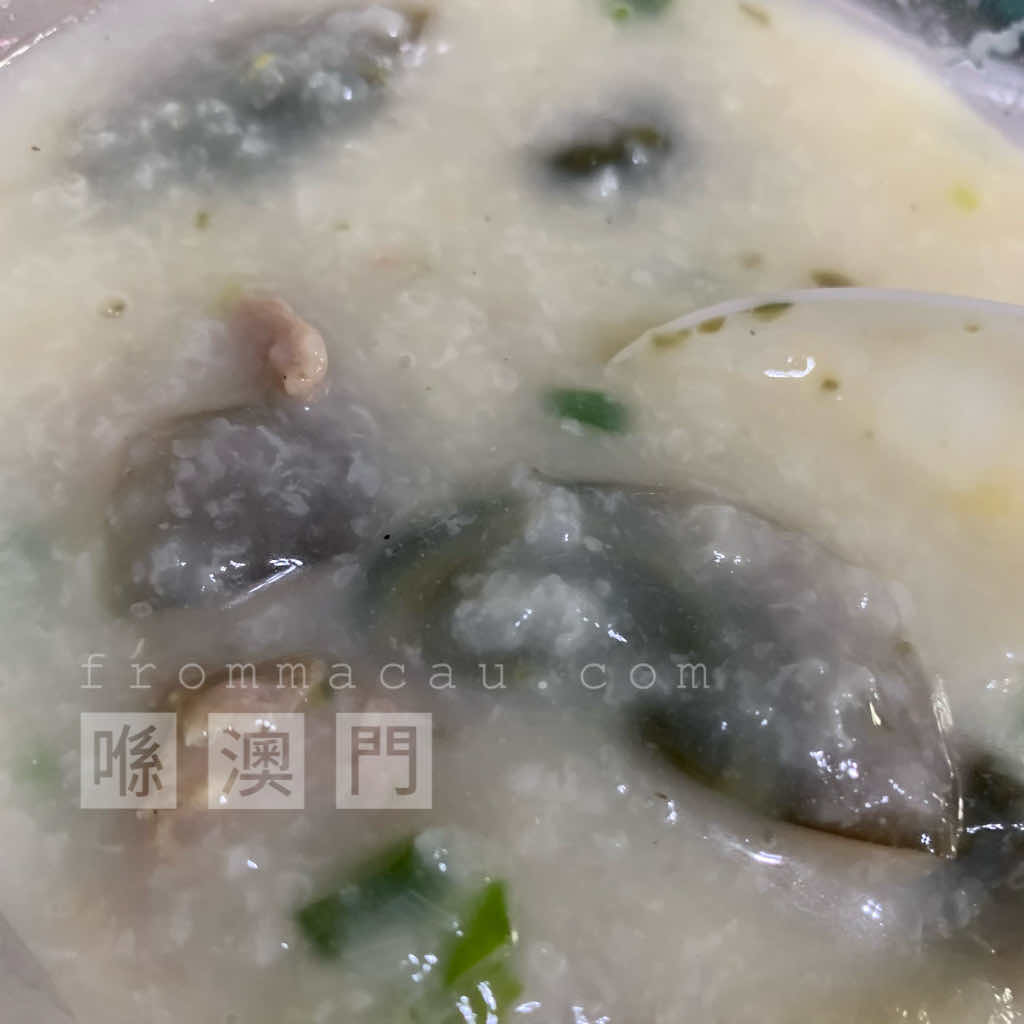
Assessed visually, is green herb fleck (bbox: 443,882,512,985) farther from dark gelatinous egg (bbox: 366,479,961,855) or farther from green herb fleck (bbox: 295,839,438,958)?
dark gelatinous egg (bbox: 366,479,961,855)

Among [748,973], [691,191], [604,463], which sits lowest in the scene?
[748,973]

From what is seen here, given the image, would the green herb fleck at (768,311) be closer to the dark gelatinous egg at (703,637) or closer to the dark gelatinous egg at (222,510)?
the dark gelatinous egg at (703,637)

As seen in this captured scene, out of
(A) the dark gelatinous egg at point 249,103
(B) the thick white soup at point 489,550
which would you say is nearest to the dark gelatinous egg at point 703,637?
(B) the thick white soup at point 489,550

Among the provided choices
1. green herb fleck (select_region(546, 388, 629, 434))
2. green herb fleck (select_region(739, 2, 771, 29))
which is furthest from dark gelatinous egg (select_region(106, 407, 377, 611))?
green herb fleck (select_region(739, 2, 771, 29))

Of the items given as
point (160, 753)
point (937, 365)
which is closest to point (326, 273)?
point (160, 753)

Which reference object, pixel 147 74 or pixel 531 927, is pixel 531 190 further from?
pixel 531 927

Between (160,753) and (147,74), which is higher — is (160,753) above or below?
below
